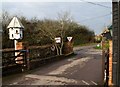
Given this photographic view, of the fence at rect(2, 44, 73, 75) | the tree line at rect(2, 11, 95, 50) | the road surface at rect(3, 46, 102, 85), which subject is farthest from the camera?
the tree line at rect(2, 11, 95, 50)

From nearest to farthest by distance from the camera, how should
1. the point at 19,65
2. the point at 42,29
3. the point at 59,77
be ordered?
the point at 59,77, the point at 19,65, the point at 42,29

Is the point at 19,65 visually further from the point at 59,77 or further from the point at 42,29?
the point at 42,29

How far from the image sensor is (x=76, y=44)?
58.1 m

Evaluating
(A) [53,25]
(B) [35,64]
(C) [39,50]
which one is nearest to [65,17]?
(A) [53,25]

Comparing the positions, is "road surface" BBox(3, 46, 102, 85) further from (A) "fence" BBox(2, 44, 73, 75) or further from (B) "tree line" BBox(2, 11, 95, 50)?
(B) "tree line" BBox(2, 11, 95, 50)

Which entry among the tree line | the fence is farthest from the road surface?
the tree line

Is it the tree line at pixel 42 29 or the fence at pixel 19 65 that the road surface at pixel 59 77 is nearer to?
the fence at pixel 19 65

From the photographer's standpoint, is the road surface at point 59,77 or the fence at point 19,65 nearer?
the road surface at point 59,77

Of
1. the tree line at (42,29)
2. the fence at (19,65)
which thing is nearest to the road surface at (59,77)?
the fence at (19,65)

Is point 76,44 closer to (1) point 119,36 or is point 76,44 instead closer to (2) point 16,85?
(2) point 16,85

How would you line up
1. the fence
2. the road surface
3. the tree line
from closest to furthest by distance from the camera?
the road surface, the fence, the tree line

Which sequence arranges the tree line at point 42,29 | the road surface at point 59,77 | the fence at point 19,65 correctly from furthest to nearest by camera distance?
the tree line at point 42,29 → the fence at point 19,65 → the road surface at point 59,77

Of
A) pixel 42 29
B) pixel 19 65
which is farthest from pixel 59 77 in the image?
pixel 42 29

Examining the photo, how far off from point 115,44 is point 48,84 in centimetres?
551
